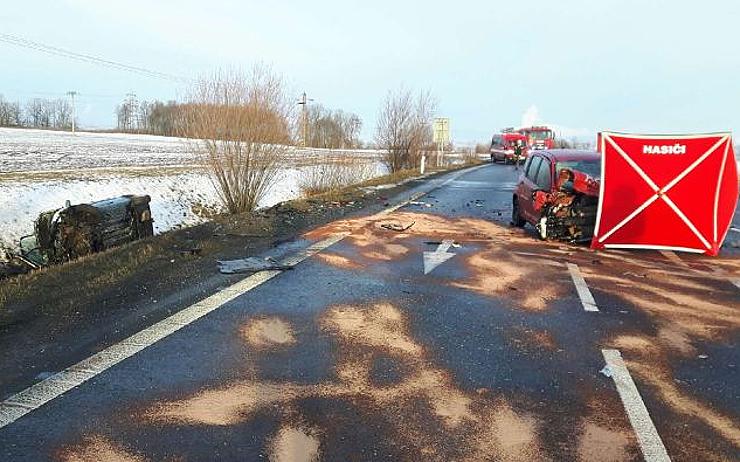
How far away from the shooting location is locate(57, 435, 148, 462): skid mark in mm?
2885

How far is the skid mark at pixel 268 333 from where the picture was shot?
180 inches

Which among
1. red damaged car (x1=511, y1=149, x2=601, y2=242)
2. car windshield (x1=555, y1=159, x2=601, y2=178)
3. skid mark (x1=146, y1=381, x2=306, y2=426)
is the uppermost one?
car windshield (x1=555, y1=159, x2=601, y2=178)

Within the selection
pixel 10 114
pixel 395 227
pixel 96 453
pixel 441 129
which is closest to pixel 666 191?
pixel 395 227

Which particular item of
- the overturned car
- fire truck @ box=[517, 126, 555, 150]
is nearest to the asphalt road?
the overturned car

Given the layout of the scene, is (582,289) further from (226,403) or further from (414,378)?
(226,403)

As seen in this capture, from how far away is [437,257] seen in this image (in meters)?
8.17

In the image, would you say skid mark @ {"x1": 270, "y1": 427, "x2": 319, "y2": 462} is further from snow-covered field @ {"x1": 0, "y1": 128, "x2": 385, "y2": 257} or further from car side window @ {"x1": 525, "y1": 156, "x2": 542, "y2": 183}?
snow-covered field @ {"x1": 0, "y1": 128, "x2": 385, "y2": 257}

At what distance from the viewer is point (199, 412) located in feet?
11.2

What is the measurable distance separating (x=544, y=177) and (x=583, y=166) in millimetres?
660

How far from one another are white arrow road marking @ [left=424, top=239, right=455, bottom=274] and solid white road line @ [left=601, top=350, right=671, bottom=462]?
315cm

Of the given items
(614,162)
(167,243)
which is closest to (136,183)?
(167,243)

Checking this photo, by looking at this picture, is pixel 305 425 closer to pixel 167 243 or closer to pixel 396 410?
pixel 396 410

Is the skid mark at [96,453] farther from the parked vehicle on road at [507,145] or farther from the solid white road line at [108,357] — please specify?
the parked vehicle on road at [507,145]

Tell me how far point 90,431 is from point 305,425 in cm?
116
